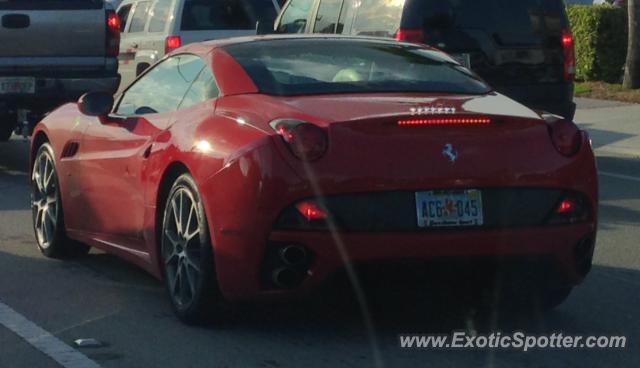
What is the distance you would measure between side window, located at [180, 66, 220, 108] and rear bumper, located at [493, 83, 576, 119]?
6.49m

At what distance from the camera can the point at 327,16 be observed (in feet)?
47.4

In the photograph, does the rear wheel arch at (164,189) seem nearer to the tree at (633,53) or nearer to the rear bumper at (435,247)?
the rear bumper at (435,247)

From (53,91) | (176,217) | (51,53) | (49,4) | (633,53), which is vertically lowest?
(633,53)

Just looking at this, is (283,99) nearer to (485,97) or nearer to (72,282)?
(485,97)

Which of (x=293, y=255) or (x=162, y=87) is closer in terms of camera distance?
(x=293, y=255)

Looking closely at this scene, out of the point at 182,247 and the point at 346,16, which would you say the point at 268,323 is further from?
the point at 346,16

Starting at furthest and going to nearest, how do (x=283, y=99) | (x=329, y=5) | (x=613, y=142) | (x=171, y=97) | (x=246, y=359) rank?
1. (x=613, y=142)
2. (x=329, y=5)
3. (x=171, y=97)
4. (x=283, y=99)
5. (x=246, y=359)

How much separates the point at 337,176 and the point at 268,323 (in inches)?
42.8

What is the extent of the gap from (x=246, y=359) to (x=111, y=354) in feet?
2.04

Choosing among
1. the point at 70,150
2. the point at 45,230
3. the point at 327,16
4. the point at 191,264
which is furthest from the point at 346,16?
the point at 191,264

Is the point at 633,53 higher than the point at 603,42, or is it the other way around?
the point at 633,53

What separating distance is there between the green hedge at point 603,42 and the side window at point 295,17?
8631mm

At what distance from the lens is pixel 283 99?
6.88m

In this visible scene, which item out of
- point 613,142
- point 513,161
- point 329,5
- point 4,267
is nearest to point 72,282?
point 4,267
